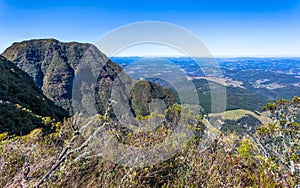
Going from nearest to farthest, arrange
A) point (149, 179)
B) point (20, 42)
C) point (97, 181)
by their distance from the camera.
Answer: point (97, 181), point (149, 179), point (20, 42)

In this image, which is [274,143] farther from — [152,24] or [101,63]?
[101,63]

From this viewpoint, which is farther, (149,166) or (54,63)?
(54,63)

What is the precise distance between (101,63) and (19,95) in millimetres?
83704

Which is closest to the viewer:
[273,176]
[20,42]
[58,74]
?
[273,176]

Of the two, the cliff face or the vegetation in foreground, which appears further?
the cliff face

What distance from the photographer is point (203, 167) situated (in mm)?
4051

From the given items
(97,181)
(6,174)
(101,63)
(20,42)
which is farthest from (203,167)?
(20,42)

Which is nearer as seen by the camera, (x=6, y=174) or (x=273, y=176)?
(x=6, y=174)

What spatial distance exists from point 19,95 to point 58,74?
108 meters

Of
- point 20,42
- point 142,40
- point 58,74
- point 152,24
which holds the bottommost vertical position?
point 58,74

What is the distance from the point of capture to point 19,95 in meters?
32.7

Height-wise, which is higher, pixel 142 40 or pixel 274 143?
pixel 142 40

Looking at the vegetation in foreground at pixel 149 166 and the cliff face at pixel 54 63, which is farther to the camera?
the cliff face at pixel 54 63

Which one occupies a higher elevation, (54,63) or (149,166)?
(54,63)
